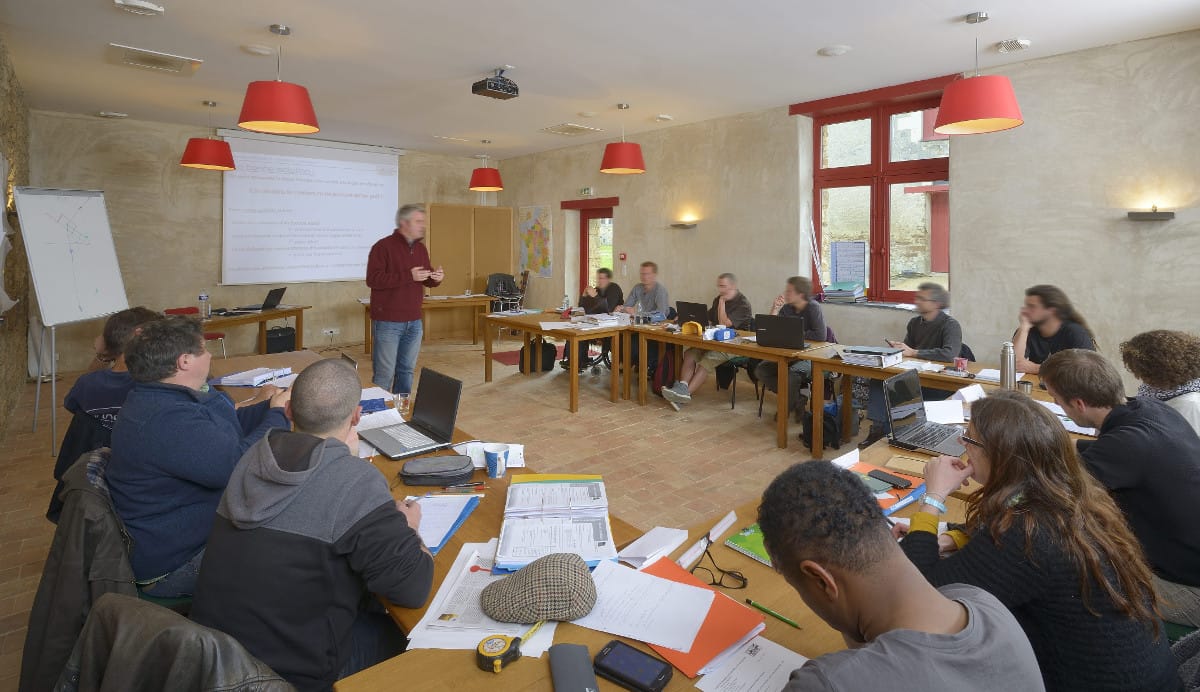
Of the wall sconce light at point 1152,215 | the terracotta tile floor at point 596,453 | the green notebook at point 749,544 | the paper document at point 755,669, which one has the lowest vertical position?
the terracotta tile floor at point 596,453

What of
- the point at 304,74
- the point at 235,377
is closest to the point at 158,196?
the point at 304,74

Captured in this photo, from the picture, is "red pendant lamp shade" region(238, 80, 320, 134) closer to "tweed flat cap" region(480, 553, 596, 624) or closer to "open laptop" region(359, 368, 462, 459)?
"open laptop" region(359, 368, 462, 459)

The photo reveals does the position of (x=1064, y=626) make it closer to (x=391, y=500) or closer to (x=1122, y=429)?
(x=1122, y=429)

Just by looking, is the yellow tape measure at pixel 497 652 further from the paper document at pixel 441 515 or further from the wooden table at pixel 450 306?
the wooden table at pixel 450 306

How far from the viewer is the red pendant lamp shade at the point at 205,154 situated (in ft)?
20.3

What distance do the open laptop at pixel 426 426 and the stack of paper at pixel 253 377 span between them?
1276mm

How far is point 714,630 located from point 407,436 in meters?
1.60

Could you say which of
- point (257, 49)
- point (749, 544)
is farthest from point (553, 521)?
point (257, 49)

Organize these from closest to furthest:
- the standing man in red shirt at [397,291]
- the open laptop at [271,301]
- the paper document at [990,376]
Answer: the paper document at [990,376] < the standing man in red shirt at [397,291] < the open laptop at [271,301]

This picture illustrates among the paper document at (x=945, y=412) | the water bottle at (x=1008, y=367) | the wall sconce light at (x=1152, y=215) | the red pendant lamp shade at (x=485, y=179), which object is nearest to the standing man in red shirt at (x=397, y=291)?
the red pendant lamp shade at (x=485, y=179)

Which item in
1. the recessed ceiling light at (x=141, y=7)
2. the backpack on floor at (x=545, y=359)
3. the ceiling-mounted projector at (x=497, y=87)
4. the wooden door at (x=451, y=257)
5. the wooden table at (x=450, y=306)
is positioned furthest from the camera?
the wooden door at (x=451, y=257)

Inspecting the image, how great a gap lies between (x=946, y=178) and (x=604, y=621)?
19.7 ft

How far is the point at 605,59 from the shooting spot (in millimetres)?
5137

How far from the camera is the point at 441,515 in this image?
1.88 m
